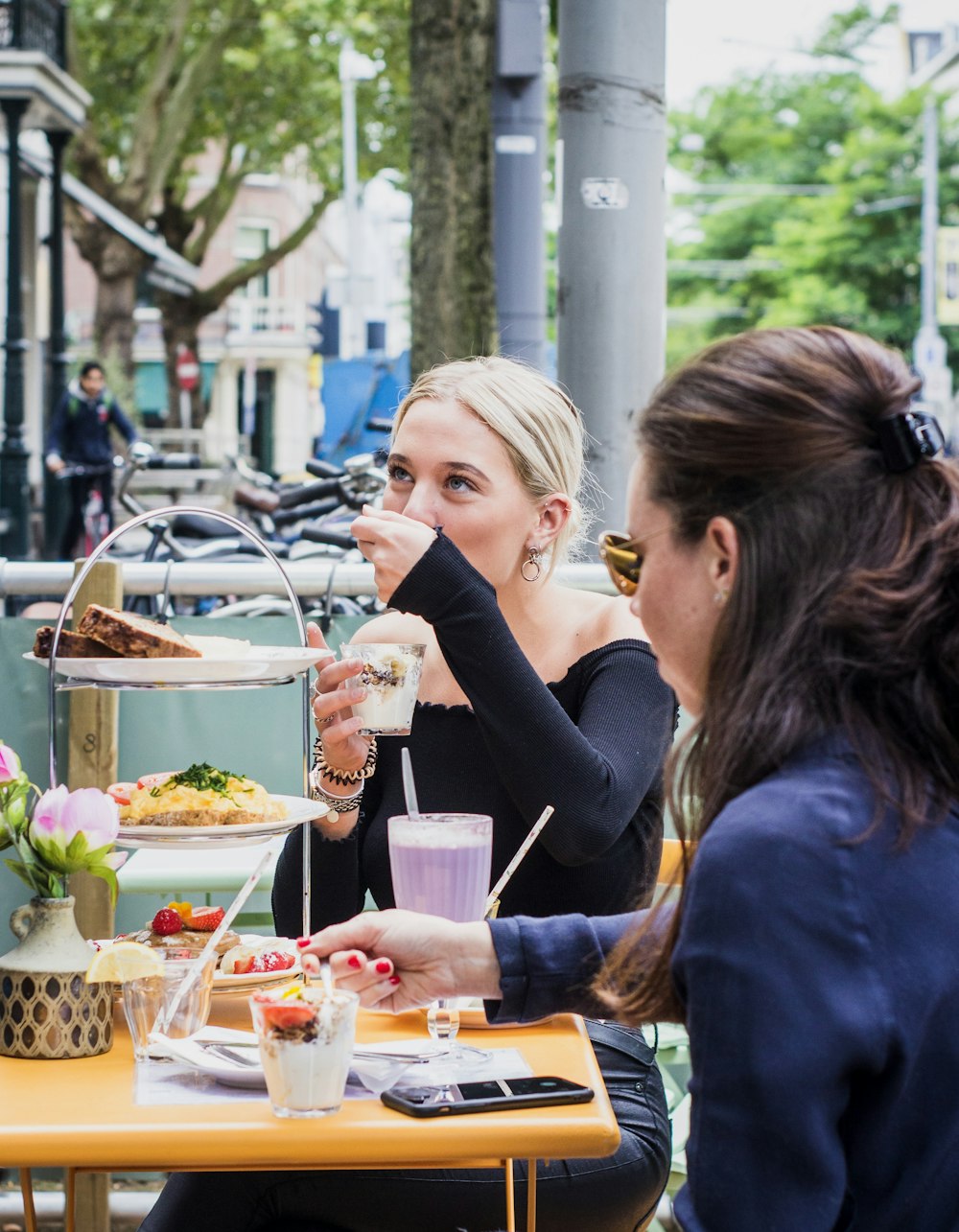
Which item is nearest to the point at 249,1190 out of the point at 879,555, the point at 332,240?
the point at 879,555

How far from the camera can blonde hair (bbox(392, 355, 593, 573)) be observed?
9.39ft

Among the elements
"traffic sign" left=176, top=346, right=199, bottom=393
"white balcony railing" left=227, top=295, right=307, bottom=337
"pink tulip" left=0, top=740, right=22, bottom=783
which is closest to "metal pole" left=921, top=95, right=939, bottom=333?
"traffic sign" left=176, top=346, right=199, bottom=393

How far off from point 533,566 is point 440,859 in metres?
0.86

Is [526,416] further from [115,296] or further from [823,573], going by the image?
[115,296]

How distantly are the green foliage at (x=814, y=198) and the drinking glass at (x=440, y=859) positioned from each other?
37149mm

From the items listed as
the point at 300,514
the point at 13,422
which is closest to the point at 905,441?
the point at 300,514

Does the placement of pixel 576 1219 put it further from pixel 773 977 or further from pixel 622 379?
pixel 622 379

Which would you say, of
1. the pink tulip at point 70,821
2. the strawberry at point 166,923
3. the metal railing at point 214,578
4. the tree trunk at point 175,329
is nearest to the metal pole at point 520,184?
the metal railing at point 214,578

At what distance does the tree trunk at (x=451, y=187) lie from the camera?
662 cm

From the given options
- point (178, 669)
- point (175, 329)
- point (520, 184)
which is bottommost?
point (178, 669)

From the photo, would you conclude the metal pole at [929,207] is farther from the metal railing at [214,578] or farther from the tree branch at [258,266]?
the metal railing at [214,578]

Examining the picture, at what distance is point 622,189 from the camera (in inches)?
176

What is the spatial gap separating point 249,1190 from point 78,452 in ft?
44.4

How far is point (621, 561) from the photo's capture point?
5.89ft
